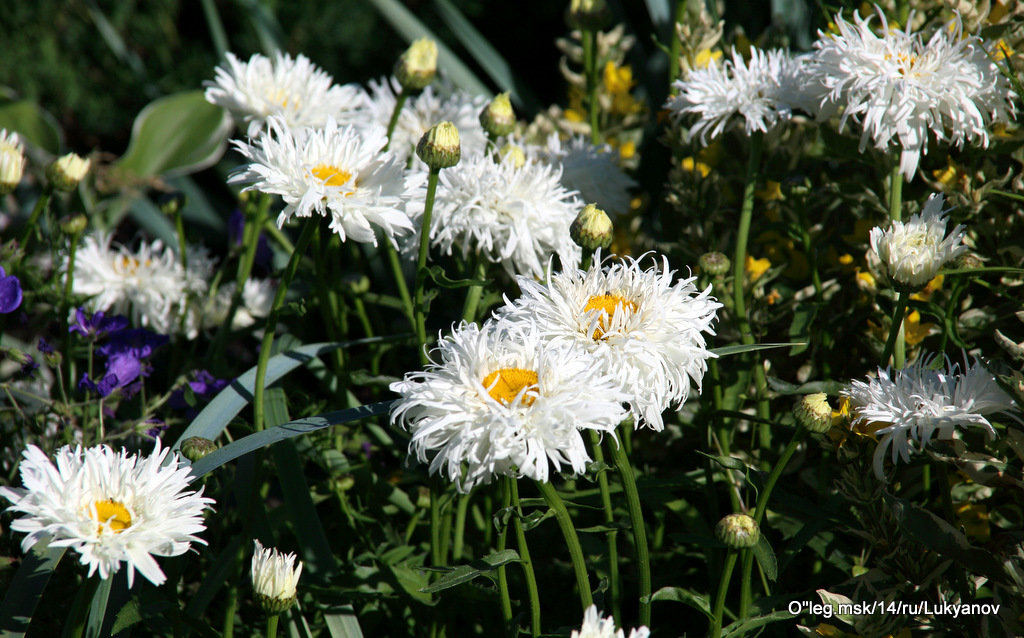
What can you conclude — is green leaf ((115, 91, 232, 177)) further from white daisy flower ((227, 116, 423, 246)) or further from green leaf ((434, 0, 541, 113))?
white daisy flower ((227, 116, 423, 246))

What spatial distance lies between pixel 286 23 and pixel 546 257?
190 centimetres

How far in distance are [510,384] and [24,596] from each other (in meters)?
0.56

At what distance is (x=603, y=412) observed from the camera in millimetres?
642

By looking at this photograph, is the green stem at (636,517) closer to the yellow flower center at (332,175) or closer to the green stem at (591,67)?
the yellow flower center at (332,175)

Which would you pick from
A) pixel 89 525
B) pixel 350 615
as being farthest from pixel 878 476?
pixel 89 525

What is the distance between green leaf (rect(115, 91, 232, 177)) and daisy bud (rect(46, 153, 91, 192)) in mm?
984

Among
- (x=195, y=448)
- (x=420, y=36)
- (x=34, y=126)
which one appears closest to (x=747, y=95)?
(x=195, y=448)

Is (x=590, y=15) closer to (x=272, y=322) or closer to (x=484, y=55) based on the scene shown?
(x=484, y=55)

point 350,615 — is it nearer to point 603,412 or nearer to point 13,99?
point 603,412

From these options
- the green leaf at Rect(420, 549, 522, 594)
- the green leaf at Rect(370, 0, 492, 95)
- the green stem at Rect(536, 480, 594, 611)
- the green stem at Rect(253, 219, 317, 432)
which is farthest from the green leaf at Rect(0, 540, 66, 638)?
the green leaf at Rect(370, 0, 492, 95)

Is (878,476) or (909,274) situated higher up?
(909,274)

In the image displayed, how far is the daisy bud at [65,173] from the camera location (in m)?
1.04

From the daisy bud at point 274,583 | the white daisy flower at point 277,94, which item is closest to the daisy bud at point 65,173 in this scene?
the white daisy flower at point 277,94

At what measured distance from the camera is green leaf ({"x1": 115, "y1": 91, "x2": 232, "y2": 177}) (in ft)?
6.71
